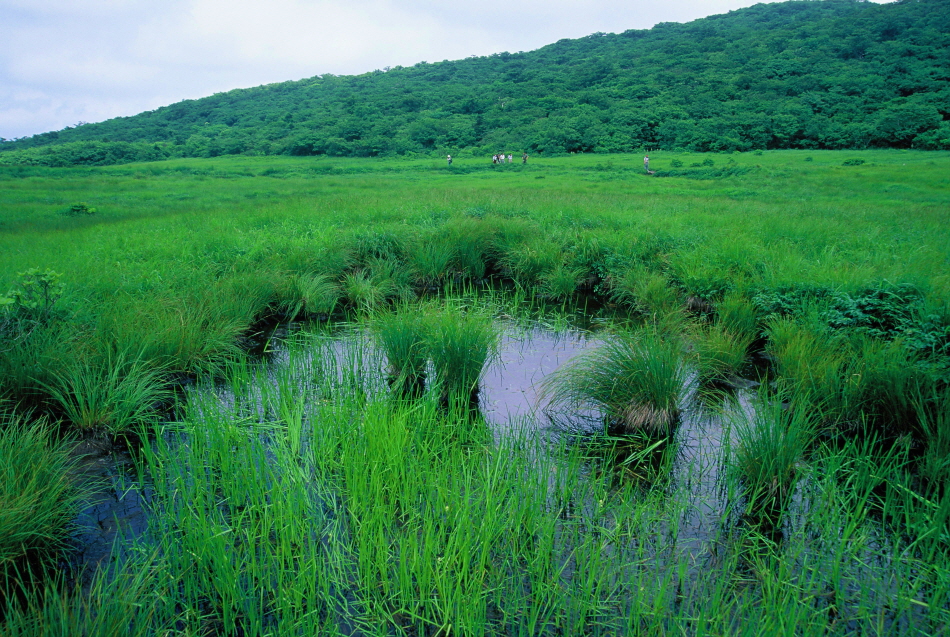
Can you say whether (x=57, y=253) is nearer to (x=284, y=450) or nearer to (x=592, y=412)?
(x=284, y=450)

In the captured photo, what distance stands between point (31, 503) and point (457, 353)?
3.46m

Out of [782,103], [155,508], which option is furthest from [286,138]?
[155,508]

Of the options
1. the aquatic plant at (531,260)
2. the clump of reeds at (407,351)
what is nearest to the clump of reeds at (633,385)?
the clump of reeds at (407,351)

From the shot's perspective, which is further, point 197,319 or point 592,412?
point 197,319

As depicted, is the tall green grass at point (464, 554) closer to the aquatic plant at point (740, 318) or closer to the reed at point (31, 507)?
the reed at point (31, 507)

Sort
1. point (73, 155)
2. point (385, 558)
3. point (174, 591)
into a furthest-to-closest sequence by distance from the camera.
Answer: point (73, 155) < point (385, 558) < point (174, 591)

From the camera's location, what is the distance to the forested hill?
133 ft

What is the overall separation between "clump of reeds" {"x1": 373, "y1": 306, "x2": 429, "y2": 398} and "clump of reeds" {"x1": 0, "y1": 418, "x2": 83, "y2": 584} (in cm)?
292

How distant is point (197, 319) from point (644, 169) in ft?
88.6

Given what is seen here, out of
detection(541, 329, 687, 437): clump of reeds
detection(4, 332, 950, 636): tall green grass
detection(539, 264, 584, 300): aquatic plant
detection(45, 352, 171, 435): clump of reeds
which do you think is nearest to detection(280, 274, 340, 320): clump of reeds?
detection(45, 352, 171, 435): clump of reeds

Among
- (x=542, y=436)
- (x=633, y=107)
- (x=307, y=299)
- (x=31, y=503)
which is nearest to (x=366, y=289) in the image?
(x=307, y=299)

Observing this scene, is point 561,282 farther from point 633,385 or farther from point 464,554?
point 464,554

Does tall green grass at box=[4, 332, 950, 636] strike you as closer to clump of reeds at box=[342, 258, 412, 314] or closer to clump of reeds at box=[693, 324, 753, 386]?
clump of reeds at box=[693, 324, 753, 386]

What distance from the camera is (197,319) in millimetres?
6305
